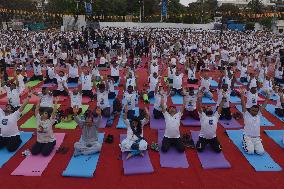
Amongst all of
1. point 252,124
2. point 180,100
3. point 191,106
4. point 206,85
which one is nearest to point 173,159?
point 252,124

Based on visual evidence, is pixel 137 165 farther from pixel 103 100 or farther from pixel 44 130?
pixel 103 100

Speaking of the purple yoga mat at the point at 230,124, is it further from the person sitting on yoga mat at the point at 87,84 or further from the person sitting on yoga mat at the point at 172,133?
the person sitting on yoga mat at the point at 87,84

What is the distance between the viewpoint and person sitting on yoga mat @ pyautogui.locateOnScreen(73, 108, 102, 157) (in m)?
8.42

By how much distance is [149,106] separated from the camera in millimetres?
13062

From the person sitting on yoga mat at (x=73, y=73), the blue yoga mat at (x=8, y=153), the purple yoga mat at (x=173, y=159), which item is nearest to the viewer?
the purple yoga mat at (x=173, y=159)

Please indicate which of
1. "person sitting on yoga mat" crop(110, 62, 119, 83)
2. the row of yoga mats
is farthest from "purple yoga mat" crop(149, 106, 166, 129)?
"person sitting on yoga mat" crop(110, 62, 119, 83)

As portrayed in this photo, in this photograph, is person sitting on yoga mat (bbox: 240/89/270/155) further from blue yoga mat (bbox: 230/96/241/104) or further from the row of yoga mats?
blue yoga mat (bbox: 230/96/241/104)

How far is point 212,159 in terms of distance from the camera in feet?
27.5

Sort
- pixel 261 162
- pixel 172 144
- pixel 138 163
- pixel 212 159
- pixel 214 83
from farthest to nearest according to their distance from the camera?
pixel 214 83, pixel 172 144, pixel 212 159, pixel 261 162, pixel 138 163

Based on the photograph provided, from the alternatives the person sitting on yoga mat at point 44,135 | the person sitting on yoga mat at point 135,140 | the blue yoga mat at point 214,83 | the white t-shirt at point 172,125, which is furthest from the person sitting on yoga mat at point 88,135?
the blue yoga mat at point 214,83

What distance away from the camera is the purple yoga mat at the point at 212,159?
26.3ft

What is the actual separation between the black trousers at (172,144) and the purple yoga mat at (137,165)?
538 mm

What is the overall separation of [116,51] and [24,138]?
1740 centimetres

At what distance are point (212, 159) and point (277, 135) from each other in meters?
3.08
